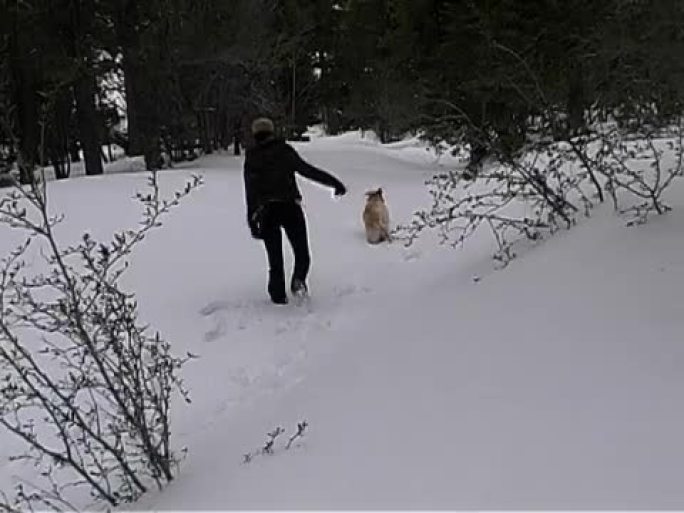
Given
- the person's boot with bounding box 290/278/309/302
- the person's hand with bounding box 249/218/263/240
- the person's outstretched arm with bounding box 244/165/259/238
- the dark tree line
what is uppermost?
the dark tree line

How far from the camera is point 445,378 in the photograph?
A: 3.87 metres

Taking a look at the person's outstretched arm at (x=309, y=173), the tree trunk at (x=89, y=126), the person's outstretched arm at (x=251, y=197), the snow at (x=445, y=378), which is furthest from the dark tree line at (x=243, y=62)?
the snow at (x=445, y=378)

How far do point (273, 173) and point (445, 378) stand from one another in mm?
3859

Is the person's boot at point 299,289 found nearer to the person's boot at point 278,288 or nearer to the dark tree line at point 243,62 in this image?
the person's boot at point 278,288

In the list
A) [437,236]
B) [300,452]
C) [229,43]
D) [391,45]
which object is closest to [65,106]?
[229,43]

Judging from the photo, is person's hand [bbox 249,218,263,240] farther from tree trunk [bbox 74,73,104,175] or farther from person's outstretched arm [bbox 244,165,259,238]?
tree trunk [bbox 74,73,104,175]

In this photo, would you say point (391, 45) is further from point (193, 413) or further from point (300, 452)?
point (300, 452)

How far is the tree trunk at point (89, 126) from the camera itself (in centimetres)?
1681

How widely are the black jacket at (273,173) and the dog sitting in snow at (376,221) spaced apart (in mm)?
2080

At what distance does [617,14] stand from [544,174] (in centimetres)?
144

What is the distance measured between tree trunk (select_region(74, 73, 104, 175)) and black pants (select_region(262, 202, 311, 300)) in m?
10.6

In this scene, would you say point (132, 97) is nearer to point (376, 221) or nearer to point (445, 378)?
point (376, 221)

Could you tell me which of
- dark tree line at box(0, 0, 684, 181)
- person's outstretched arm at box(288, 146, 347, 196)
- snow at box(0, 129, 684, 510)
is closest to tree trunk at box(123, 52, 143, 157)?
dark tree line at box(0, 0, 684, 181)

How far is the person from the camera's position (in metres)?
7.34
